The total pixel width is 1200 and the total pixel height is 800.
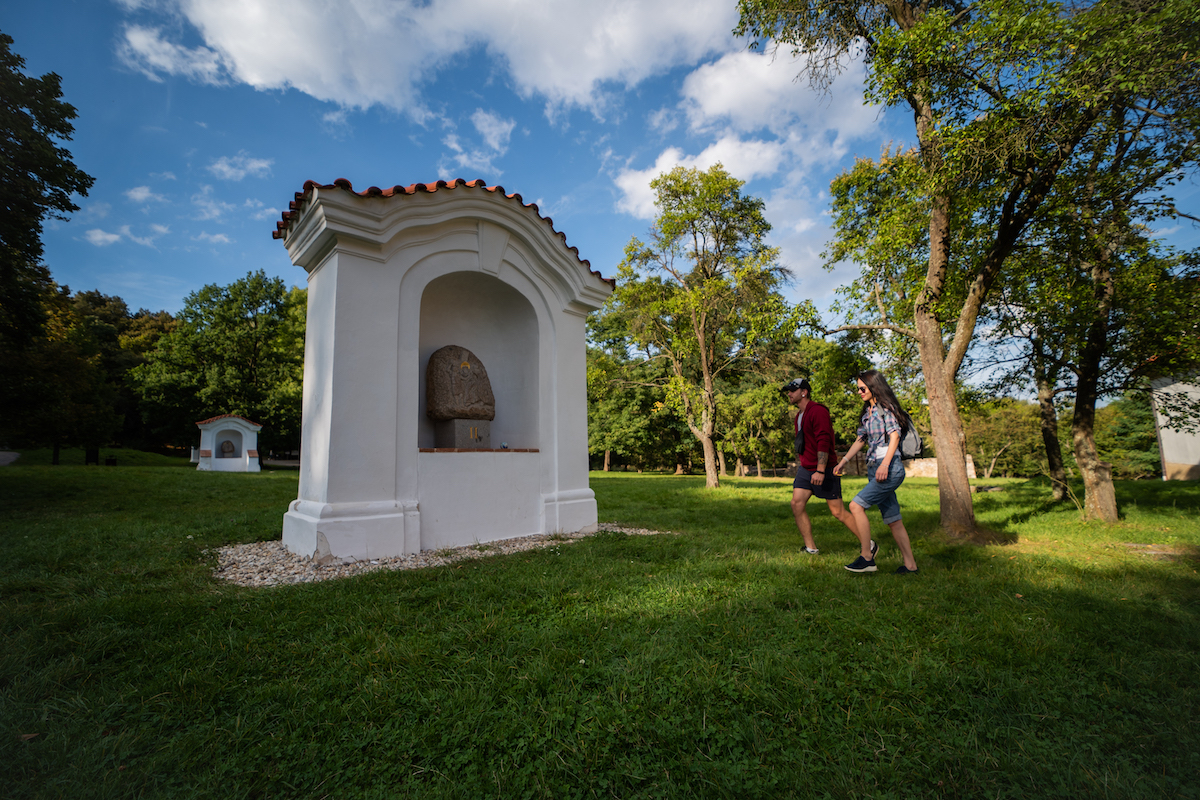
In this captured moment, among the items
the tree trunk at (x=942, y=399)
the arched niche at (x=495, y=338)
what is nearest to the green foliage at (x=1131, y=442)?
the tree trunk at (x=942, y=399)

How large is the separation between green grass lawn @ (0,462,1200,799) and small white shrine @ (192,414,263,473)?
2072cm

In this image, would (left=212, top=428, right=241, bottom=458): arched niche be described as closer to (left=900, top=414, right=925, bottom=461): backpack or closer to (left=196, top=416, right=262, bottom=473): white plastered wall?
(left=196, top=416, right=262, bottom=473): white plastered wall

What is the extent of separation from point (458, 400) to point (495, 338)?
1.47 metres

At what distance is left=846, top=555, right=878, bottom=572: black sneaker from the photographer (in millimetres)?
4539

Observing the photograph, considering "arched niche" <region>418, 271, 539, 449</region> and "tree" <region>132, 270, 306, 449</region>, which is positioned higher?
"tree" <region>132, 270, 306, 449</region>

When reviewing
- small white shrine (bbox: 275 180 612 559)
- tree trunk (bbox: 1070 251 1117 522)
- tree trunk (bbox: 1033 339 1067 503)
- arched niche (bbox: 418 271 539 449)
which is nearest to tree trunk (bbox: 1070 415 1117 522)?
tree trunk (bbox: 1070 251 1117 522)

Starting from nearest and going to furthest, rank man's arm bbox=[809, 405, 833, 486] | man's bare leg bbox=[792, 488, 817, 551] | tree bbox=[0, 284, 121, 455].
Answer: man's arm bbox=[809, 405, 833, 486], man's bare leg bbox=[792, 488, 817, 551], tree bbox=[0, 284, 121, 455]

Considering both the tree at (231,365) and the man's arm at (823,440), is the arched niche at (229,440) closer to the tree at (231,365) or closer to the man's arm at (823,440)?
the tree at (231,365)

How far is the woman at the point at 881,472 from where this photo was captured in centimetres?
453

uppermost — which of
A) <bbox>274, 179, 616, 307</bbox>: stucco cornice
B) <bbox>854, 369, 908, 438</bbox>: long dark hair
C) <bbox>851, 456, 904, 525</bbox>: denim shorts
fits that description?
<bbox>274, 179, 616, 307</bbox>: stucco cornice

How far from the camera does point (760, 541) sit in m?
6.07

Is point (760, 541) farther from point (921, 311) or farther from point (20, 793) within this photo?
point (20, 793)

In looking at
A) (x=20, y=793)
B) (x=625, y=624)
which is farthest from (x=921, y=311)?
(x=20, y=793)

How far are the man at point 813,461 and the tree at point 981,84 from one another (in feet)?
8.91
